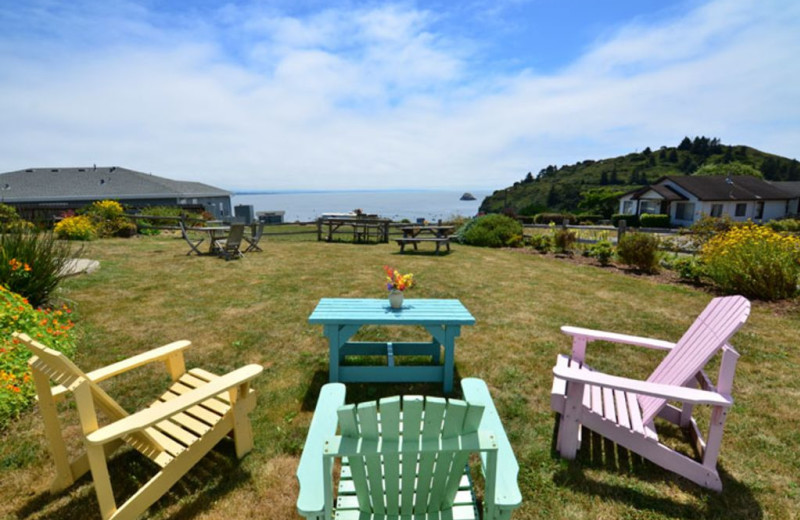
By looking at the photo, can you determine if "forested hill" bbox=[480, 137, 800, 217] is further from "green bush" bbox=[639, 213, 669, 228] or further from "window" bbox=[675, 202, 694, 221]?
"green bush" bbox=[639, 213, 669, 228]

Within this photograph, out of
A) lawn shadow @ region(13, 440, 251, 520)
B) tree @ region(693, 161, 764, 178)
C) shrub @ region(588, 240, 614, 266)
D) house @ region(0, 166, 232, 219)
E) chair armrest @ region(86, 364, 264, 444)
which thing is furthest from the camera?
tree @ region(693, 161, 764, 178)

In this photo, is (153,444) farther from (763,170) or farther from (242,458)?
(763,170)

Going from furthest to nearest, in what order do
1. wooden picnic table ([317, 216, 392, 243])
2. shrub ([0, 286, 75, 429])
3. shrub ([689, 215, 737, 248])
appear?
wooden picnic table ([317, 216, 392, 243]), shrub ([689, 215, 737, 248]), shrub ([0, 286, 75, 429])

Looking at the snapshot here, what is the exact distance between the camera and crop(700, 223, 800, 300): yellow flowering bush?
275 inches

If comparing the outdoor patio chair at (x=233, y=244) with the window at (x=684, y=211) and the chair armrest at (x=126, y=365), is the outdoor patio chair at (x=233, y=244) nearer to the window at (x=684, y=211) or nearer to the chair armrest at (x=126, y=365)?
the chair armrest at (x=126, y=365)

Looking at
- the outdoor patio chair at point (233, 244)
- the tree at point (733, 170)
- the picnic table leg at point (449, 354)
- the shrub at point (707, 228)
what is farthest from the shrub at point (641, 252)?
the tree at point (733, 170)

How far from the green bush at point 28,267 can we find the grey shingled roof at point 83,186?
2795 centimetres

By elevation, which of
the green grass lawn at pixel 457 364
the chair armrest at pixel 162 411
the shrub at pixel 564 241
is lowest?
the green grass lawn at pixel 457 364

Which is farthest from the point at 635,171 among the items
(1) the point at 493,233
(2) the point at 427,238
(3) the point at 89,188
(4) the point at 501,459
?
(4) the point at 501,459

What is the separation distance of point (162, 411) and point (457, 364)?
3197 mm

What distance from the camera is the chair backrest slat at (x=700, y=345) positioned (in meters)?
2.66

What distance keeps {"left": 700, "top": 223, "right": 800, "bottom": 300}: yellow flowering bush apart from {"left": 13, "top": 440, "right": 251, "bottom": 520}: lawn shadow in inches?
368

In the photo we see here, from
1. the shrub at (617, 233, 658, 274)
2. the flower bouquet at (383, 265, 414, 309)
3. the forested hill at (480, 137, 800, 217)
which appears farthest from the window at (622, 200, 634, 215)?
the flower bouquet at (383, 265, 414, 309)

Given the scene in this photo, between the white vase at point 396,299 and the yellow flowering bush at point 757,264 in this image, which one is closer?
the white vase at point 396,299
